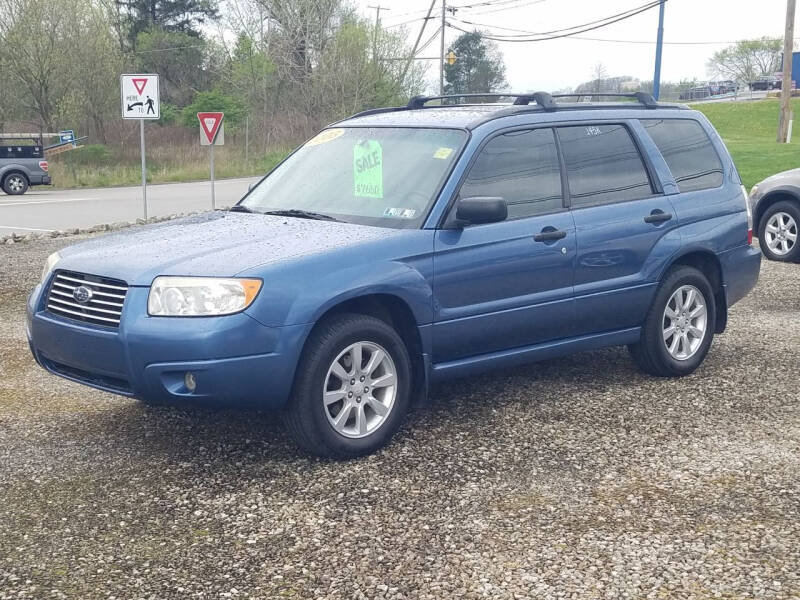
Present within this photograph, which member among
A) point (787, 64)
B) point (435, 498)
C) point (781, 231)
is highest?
point (787, 64)

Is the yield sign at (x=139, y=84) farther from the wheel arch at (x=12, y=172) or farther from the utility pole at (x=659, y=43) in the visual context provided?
the utility pole at (x=659, y=43)

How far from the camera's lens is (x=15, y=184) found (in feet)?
94.6

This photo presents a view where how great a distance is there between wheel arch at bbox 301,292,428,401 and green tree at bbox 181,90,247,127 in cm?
5161

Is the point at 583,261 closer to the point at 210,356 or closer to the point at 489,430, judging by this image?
the point at 489,430

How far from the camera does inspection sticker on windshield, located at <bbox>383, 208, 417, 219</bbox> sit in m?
5.53

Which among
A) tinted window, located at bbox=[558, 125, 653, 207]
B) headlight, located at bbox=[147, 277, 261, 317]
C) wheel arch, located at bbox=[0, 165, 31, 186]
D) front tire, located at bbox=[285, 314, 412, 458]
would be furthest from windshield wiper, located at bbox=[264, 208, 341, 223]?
wheel arch, located at bbox=[0, 165, 31, 186]

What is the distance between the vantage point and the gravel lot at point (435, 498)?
12.7 feet

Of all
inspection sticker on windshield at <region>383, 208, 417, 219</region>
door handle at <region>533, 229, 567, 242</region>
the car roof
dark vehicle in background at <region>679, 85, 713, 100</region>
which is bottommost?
door handle at <region>533, 229, 567, 242</region>

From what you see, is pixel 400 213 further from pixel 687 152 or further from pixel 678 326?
pixel 687 152

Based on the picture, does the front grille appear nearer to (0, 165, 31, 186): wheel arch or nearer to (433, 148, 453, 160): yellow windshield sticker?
(433, 148, 453, 160): yellow windshield sticker

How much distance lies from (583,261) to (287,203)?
1.80 metres

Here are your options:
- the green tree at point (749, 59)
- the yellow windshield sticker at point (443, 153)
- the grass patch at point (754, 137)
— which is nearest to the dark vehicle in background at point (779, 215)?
the yellow windshield sticker at point (443, 153)

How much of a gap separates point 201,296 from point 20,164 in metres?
26.4


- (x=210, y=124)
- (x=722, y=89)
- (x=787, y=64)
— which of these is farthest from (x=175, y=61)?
(x=722, y=89)
